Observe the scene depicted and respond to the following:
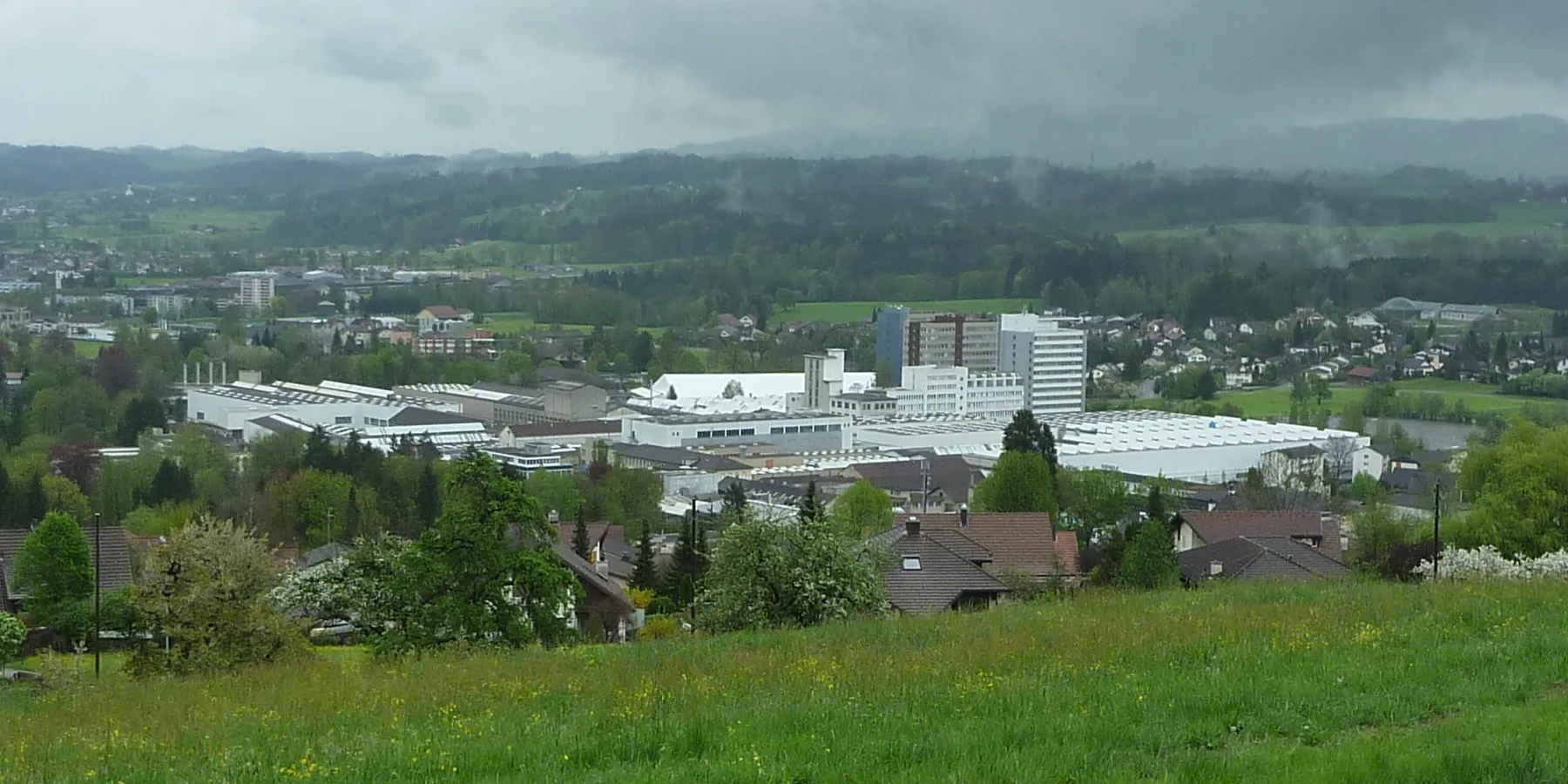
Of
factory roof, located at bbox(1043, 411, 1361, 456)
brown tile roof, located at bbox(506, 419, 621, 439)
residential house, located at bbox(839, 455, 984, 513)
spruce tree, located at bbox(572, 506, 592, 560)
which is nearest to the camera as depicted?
spruce tree, located at bbox(572, 506, 592, 560)

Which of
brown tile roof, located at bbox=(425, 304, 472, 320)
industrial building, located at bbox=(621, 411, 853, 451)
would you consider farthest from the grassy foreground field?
brown tile roof, located at bbox=(425, 304, 472, 320)

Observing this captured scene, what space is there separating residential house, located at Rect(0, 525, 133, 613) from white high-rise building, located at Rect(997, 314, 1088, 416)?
207 feet

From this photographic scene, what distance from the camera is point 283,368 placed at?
89375 mm

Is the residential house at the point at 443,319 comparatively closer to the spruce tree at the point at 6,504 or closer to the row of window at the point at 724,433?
the row of window at the point at 724,433

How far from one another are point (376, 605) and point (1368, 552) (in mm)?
18719

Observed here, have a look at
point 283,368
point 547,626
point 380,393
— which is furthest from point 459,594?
point 283,368

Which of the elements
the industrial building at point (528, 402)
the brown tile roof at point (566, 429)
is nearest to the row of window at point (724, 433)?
the brown tile roof at point (566, 429)

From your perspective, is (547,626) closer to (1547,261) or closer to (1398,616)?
(1398,616)

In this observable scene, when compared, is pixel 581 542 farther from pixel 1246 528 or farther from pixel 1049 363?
pixel 1049 363

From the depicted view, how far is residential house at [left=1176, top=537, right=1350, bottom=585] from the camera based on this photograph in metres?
23.4

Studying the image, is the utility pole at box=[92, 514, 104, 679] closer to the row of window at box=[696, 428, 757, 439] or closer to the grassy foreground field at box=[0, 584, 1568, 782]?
the grassy foreground field at box=[0, 584, 1568, 782]

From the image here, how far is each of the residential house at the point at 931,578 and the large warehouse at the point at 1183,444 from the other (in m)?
32.8

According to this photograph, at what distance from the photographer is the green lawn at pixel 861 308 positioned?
122750mm

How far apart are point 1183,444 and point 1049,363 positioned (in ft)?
86.9
